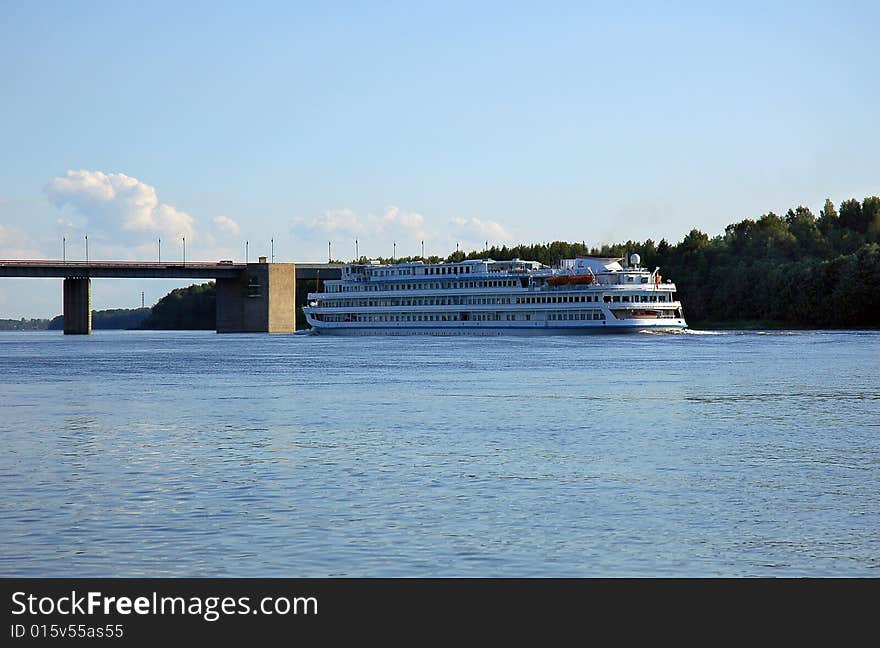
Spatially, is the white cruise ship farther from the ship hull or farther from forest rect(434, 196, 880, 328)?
forest rect(434, 196, 880, 328)

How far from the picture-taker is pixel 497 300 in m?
166

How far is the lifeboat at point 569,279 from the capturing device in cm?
15525

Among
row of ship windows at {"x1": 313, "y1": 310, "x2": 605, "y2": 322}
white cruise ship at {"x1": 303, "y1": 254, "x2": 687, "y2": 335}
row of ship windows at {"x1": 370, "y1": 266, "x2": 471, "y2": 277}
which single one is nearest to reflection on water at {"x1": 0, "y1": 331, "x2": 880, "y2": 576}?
white cruise ship at {"x1": 303, "y1": 254, "x2": 687, "y2": 335}

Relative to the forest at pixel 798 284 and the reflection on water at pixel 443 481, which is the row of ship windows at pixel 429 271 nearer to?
the forest at pixel 798 284

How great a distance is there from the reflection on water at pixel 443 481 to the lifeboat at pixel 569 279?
3662 inches

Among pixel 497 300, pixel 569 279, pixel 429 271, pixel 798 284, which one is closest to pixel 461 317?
pixel 497 300

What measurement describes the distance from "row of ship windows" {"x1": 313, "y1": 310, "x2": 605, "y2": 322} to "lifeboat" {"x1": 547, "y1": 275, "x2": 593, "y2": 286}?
380 cm

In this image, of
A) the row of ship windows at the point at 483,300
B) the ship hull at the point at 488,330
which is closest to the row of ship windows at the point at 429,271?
the row of ship windows at the point at 483,300

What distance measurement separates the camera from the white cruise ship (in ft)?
500

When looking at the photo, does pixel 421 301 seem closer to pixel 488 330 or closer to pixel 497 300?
pixel 488 330

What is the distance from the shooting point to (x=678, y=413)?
47312 millimetres

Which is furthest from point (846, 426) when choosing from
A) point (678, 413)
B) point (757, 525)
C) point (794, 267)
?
point (794, 267)

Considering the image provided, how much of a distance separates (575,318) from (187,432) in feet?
387
